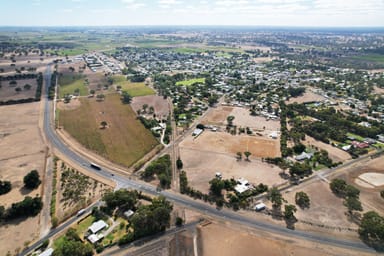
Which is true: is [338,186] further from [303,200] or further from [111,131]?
[111,131]

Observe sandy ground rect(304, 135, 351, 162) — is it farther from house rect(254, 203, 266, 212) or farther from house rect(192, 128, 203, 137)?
house rect(192, 128, 203, 137)

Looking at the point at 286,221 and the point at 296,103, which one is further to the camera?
the point at 296,103

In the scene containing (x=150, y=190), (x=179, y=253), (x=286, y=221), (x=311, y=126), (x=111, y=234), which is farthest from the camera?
(x=311, y=126)

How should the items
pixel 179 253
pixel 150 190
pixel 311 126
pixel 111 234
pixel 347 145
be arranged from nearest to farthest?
pixel 179 253 < pixel 111 234 < pixel 150 190 < pixel 347 145 < pixel 311 126

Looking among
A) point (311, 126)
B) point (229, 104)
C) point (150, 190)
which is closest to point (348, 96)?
point (311, 126)

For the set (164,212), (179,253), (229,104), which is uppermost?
(229,104)

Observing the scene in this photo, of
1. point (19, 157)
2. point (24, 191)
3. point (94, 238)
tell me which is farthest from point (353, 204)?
point (19, 157)

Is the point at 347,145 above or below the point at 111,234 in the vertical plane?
above

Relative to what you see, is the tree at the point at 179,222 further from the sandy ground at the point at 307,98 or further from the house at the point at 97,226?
the sandy ground at the point at 307,98

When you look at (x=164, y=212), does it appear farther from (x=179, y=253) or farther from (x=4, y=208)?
(x=4, y=208)
